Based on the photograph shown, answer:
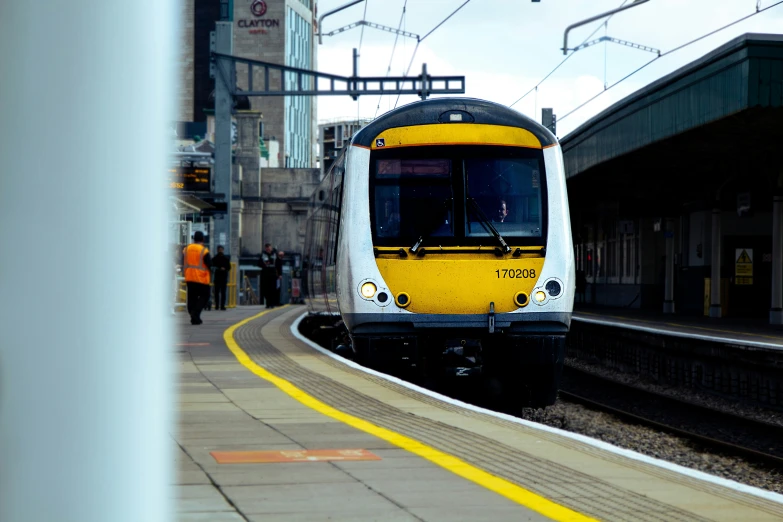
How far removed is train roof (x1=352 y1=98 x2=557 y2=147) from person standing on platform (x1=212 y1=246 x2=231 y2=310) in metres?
14.5

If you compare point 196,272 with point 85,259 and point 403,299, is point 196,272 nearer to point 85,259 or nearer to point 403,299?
point 403,299

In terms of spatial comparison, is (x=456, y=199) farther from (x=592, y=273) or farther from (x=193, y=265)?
(x=592, y=273)

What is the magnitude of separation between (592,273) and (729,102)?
2473 centimetres

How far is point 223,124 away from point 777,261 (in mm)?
A: 13764

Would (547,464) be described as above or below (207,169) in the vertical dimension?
below

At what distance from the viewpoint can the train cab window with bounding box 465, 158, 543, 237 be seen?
436 inches

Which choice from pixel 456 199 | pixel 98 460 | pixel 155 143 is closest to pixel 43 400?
pixel 98 460

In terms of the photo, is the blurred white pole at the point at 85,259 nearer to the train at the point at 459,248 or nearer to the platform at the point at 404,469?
the platform at the point at 404,469

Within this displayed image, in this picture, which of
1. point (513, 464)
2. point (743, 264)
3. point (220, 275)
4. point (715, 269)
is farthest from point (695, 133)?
point (513, 464)

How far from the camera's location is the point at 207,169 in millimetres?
29516

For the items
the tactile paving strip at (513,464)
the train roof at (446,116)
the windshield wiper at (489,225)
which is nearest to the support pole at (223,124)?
the train roof at (446,116)

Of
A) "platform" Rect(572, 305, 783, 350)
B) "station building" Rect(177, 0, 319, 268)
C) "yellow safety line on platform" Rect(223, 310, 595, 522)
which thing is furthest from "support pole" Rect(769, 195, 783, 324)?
"station building" Rect(177, 0, 319, 268)

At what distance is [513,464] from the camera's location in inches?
220

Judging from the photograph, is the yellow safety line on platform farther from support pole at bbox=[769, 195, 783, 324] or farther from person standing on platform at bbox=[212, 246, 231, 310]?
person standing on platform at bbox=[212, 246, 231, 310]
